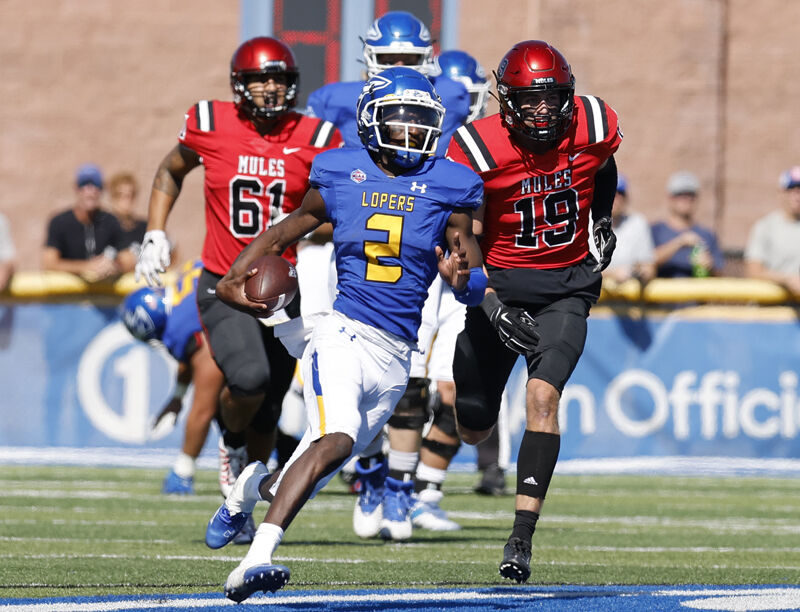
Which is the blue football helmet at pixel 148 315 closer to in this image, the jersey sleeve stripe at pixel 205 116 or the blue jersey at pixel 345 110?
the blue jersey at pixel 345 110

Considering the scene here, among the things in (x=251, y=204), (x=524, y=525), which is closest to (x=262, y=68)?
(x=251, y=204)

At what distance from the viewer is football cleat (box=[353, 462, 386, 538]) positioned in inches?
269

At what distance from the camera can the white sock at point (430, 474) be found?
7.42 metres

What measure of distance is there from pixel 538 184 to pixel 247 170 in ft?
4.91

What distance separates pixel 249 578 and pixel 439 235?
1.43 m

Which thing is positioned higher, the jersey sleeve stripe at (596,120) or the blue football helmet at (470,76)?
the blue football helmet at (470,76)

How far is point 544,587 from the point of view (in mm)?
5363

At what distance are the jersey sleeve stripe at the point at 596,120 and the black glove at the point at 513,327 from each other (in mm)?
736

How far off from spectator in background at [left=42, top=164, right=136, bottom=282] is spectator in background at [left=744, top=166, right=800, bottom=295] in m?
4.62

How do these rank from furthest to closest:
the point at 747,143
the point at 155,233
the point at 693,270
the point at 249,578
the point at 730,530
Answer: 1. the point at 747,143
2. the point at 693,270
3. the point at 730,530
4. the point at 155,233
5. the point at 249,578

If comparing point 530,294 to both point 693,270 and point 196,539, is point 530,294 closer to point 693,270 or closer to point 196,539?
point 196,539

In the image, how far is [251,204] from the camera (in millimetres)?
6805

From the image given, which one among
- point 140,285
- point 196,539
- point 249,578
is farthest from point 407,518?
point 140,285

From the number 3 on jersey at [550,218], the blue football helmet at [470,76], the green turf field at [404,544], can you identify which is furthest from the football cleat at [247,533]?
the blue football helmet at [470,76]
